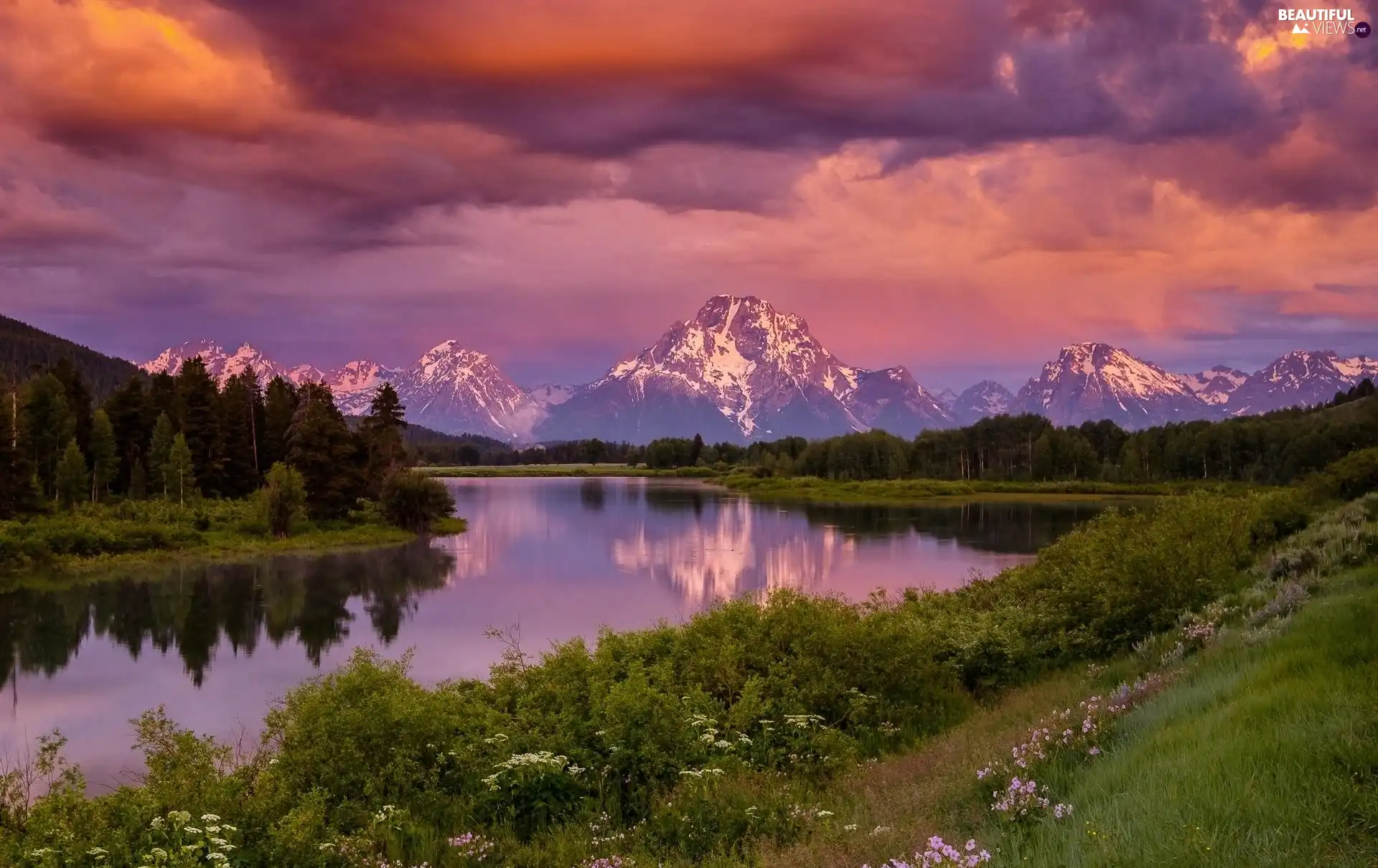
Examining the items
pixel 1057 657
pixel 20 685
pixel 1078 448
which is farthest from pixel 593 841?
pixel 1078 448

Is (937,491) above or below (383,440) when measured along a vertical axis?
below

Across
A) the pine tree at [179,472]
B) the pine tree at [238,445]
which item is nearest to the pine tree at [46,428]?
the pine tree at [179,472]

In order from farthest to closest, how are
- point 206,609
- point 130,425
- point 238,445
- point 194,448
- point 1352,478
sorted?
point 238,445 → point 130,425 → point 194,448 → point 206,609 → point 1352,478

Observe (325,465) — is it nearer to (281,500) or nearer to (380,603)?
(281,500)

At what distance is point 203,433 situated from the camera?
8488 cm

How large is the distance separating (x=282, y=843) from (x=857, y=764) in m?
8.55

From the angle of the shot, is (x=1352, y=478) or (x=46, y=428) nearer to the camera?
(x=1352, y=478)

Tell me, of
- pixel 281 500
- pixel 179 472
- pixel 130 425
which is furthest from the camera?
pixel 130 425

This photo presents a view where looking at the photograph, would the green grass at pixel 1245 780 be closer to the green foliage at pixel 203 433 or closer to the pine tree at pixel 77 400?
the green foliage at pixel 203 433

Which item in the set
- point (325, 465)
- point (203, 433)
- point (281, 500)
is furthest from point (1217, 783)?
point (203, 433)

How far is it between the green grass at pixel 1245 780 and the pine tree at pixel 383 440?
252 feet

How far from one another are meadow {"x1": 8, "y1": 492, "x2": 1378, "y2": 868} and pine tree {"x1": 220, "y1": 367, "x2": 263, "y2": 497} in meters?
72.3

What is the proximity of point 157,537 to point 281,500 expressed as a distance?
949 centimetres

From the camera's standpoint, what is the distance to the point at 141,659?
32344mm
